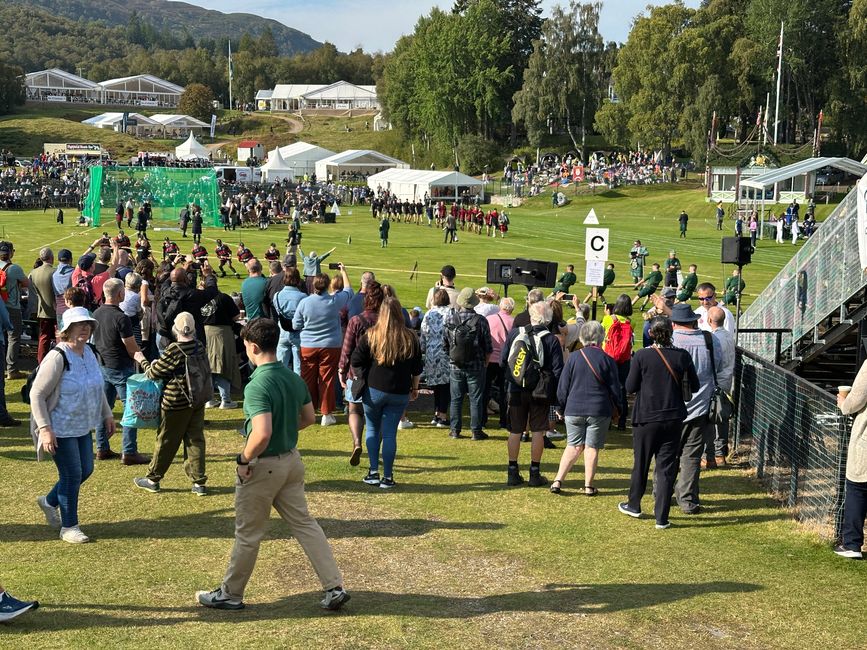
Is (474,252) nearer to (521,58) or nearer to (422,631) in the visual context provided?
(422,631)

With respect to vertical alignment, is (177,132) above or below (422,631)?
above

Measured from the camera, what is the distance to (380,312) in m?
8.68

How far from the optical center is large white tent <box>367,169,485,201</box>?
200 ft

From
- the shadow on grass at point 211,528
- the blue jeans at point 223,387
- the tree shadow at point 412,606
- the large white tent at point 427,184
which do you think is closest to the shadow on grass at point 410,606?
the tree shadow at point 412,606

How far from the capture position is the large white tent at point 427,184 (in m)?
61.0

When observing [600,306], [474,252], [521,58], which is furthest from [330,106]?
[600,306]

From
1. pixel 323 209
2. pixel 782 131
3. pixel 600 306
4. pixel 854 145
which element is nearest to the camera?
pixel 600 306

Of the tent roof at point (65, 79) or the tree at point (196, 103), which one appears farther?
the tent roof at point (65, 79)

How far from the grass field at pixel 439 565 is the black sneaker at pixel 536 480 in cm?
22

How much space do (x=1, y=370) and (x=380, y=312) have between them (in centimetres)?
502

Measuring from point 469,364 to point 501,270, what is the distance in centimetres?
472

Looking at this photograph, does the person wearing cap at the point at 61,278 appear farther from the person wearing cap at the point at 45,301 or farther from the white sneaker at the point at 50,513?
the white sneaker at the point at 50,513

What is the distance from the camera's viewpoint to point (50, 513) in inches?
301

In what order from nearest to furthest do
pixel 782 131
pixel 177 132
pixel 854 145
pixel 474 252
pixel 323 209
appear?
pixel 474 252, pixel 323 209, pixel 854 145, pixel 782 131, pixel 177 132
